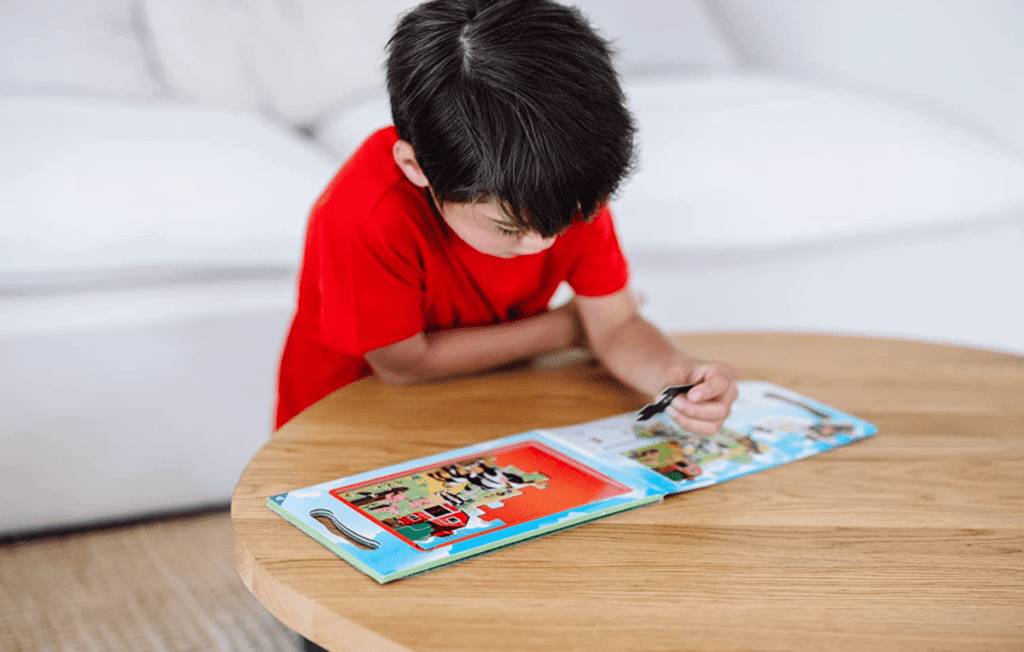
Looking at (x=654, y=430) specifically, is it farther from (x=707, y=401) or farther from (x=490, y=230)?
(x=490, y=230)

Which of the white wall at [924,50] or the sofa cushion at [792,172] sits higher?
the white wall at [924,50]

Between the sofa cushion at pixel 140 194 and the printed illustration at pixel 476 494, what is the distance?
0.67 m

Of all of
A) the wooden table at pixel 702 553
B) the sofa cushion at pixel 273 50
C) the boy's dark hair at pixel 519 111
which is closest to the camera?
the wooden table at pixel 702 553

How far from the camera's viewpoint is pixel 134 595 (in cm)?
104

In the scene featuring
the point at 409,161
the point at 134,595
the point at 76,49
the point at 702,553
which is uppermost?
the point at 76,49

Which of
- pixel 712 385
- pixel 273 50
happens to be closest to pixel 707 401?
pixel 712 385

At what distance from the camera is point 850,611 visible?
458mm

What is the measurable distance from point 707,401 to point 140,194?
84 cm

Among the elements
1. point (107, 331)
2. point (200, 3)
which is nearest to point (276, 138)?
point (200, 3)

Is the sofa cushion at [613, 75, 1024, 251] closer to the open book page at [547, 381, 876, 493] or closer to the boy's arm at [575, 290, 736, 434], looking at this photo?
the boy's arm at [575, 290, 736, 434]

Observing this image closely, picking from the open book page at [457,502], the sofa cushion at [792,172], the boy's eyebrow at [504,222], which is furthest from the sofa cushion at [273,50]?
the open book page at [457,502]

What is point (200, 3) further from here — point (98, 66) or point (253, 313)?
point (253, 313)

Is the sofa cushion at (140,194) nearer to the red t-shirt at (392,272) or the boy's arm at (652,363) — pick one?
the red t-shirt at (392,272)

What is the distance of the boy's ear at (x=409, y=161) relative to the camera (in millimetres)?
687
